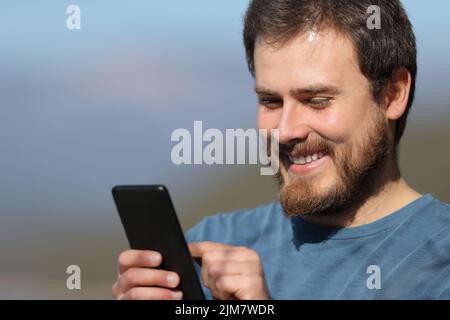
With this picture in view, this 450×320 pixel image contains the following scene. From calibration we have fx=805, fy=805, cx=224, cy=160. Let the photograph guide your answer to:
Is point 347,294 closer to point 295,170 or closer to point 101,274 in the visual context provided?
point 295,170

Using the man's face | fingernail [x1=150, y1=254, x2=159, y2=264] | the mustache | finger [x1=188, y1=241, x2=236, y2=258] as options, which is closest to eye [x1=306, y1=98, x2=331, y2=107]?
the man's face

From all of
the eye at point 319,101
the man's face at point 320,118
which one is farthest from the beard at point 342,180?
the eye at point 319,101

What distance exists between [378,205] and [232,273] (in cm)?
78

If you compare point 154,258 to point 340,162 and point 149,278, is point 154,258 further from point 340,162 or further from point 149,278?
point 340,162

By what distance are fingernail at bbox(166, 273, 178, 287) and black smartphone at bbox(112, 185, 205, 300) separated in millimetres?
15

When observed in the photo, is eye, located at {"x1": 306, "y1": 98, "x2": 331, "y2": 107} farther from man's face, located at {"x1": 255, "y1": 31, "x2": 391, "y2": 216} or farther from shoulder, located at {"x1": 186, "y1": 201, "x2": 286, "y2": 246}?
shoulder, located at {"x1": 186, "y1": 201, "x2": 286, "y2": 246}

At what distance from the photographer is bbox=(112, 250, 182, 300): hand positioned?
197 centimetres

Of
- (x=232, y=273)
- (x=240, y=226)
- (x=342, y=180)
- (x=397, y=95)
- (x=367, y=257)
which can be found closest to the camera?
(x=232, y=273)

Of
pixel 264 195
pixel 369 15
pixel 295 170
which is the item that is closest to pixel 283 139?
pixel 295 170

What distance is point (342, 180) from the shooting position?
99.0 inches

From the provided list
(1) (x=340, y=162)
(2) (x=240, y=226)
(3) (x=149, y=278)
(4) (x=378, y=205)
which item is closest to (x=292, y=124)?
(1) (x=340, y=162)

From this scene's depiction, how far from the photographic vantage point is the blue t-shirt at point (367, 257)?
2.29m
